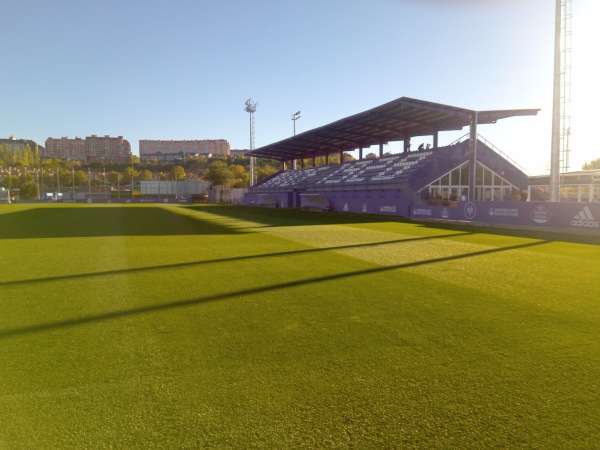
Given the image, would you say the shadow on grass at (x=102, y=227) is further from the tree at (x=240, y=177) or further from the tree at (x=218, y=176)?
the tree at (x=240, y=177)

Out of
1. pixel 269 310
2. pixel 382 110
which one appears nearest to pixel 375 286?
pixel 269 310

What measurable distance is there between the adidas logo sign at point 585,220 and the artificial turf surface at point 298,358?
12.0m

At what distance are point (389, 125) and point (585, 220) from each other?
2378cm

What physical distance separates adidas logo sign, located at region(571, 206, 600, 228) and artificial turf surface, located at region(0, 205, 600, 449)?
39.5 feet

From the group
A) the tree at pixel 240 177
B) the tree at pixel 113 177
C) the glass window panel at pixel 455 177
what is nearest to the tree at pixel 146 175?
the tree at pixel 113 177

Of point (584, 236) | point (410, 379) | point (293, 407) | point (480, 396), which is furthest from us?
point (584, 236)

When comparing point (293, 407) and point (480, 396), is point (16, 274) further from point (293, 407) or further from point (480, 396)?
point (480, 396)

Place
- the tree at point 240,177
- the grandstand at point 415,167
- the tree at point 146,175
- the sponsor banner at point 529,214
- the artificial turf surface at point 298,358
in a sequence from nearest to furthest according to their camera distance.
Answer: the artificial turf surface at point 298,358 < the sponsor banner at point 529,214 < the grandstand at point 415,167 < the tree at point 240,177 < the tree at point 146,175

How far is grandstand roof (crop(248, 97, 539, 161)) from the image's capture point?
31.2 meters

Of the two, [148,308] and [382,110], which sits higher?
[382,110]

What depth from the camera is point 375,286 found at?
26.6ft

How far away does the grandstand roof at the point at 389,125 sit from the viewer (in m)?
31.2

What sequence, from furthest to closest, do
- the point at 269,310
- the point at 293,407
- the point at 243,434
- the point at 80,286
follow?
the point at 80,286
the point at 269,310
the point at 293,407
the point at 243,434

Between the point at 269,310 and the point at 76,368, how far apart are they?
291 centimetres
